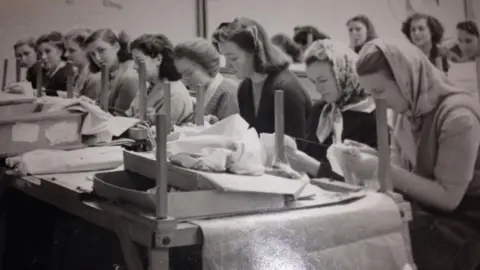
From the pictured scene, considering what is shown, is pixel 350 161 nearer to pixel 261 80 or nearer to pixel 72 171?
pixel 261 80

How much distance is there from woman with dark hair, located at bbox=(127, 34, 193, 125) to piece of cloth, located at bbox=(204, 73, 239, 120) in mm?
60

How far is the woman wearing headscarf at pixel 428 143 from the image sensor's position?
4.23ft

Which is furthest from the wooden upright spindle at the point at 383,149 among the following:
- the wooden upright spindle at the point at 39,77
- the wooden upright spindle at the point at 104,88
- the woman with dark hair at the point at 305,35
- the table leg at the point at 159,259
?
the wooden upright spindle at the point at 39,77

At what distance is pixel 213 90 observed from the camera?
1.36 meters

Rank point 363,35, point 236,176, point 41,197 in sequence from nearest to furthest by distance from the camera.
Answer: point 236,176, point 41,197, point 363,35

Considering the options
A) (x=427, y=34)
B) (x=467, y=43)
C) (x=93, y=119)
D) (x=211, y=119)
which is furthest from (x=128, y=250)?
(x=467, y=43)

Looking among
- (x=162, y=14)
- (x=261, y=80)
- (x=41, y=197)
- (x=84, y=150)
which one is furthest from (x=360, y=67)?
(x=41, y=197)

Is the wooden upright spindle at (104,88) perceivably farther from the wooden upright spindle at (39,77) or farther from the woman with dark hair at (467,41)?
the woman with dark hair at (467,41)

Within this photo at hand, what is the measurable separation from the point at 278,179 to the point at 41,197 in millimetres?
447

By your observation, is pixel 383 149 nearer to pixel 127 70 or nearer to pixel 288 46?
pixel 288 46

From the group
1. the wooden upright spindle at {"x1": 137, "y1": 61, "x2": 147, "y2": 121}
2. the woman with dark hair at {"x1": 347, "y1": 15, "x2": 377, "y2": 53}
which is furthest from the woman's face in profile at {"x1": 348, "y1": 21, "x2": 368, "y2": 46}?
the wooden upright spindle at {"x1": 137, "y1": 61, "x2": 147, "y2": 121}

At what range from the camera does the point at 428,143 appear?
1308 mm

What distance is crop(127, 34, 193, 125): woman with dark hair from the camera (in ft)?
4.25

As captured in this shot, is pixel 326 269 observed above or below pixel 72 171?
below
